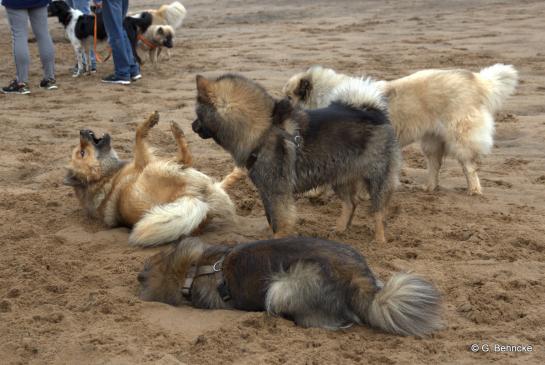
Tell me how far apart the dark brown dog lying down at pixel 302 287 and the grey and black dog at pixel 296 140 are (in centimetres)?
101

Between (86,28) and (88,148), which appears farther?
(86,28)

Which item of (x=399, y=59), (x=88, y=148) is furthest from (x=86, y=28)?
(x=88, y=148)

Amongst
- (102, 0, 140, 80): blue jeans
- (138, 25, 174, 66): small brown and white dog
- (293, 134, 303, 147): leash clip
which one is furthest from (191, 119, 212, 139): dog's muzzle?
(138, 25, 174, 66): small brown and white dog

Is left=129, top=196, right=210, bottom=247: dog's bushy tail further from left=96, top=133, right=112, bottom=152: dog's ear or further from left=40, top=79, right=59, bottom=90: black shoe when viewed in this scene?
left=40, top=79, right=59, bottom=90: black shoe

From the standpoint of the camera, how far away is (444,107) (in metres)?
6.44

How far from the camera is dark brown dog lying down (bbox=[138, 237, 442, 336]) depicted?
369 cm

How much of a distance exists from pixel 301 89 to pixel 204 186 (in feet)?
5.19

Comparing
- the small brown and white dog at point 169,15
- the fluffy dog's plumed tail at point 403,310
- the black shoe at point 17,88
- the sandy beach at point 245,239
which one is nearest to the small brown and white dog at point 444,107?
the sandy beach at point 245,239

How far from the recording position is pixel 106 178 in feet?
20.2

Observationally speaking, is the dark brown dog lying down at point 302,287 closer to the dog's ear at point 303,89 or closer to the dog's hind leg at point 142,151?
the dog's hind leg at point 142,151

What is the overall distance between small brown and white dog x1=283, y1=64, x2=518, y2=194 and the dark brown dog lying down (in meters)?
2.62

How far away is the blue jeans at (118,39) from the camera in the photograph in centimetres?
1080

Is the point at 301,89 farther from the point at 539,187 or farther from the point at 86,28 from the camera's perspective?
the point at 86,28

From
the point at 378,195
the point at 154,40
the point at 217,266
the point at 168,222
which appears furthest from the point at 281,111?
the point at 154,40
